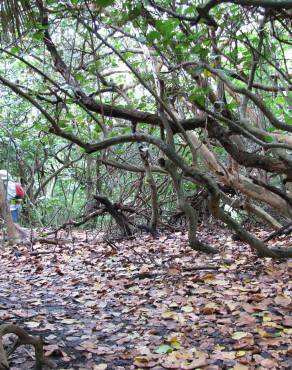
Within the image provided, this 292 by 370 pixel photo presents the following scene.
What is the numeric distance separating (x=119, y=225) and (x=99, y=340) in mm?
3667

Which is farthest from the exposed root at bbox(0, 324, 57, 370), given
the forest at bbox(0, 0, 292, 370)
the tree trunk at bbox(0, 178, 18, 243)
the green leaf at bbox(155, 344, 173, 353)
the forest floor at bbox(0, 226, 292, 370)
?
the tree trunk at bbox(0, 178, 18, 243)

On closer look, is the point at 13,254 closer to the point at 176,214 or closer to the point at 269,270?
the point at 176,214

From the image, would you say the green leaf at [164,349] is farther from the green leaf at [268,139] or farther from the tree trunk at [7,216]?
→ the tree trunk at [7,216]

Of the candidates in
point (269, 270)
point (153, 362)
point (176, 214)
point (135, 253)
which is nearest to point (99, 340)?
point (153, 362)

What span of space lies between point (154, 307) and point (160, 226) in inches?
134

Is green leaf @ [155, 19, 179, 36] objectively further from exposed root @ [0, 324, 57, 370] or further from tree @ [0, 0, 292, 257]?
exposed root @ [0, 324, 57, 370]

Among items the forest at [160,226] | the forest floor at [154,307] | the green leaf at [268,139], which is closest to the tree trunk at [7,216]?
the forest at [160,226]

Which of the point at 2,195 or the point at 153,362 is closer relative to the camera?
the point at 153,362

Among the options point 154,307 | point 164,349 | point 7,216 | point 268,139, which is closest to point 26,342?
point 164,349

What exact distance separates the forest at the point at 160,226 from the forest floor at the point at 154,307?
0.01 metres

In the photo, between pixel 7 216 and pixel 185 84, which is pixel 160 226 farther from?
pixel 185 84

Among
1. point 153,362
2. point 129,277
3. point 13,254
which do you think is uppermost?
point 13,254

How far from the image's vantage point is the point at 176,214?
24.4ft

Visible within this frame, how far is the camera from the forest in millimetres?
2883
